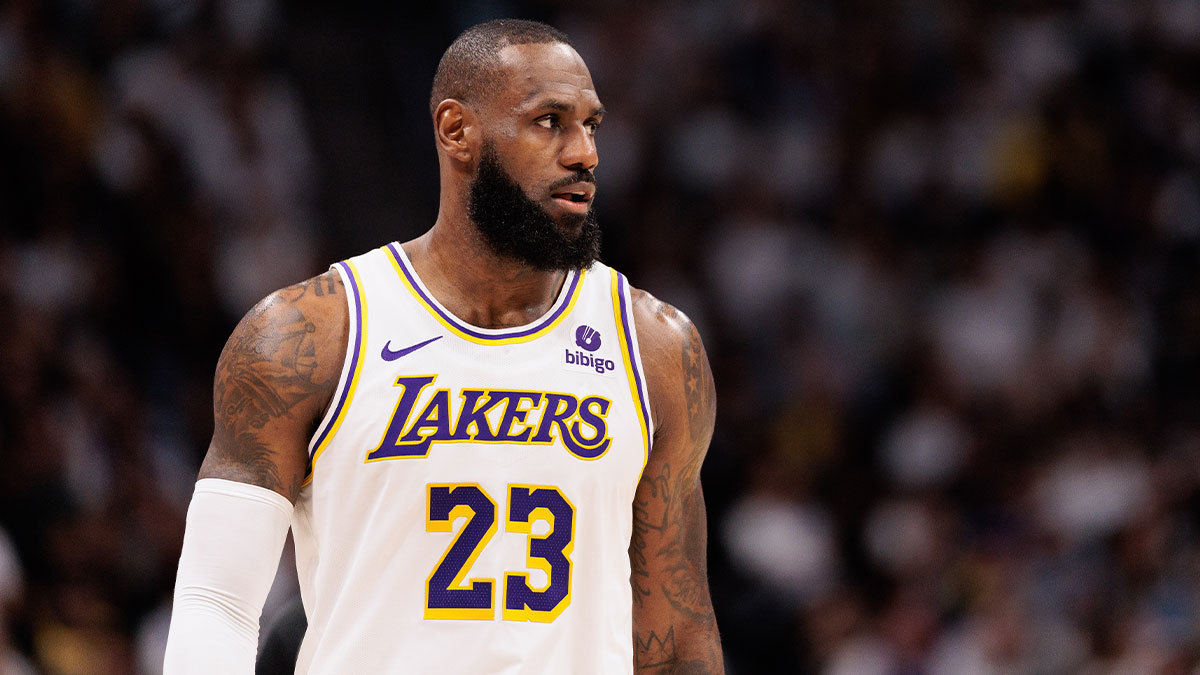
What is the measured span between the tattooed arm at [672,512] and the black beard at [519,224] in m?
0.28

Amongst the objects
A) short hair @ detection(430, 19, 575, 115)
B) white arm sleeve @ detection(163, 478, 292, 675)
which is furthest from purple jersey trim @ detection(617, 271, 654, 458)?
white arm sleeve @ detection(163, 478, 292, 675)

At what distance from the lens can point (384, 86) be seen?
10484 mm

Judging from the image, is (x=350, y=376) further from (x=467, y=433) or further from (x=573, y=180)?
(x=573, y=180)

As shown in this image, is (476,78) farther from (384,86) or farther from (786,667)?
(384,86)

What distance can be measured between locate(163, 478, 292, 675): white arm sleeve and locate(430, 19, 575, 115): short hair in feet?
3.63

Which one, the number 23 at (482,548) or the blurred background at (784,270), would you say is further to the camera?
the blurred background at (784,270)

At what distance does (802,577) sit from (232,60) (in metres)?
4.72

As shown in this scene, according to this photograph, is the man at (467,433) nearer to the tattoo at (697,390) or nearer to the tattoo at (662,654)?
the tattoo at (697,390)

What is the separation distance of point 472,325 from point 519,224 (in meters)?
0.28

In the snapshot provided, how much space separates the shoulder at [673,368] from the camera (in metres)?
3.82

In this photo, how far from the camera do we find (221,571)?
3441 mm

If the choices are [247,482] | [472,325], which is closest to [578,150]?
[472,325]

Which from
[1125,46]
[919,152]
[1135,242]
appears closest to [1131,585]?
[1135,242]

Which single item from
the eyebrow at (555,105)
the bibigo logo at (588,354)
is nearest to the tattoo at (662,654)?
the bibigo logo at (588,354)
